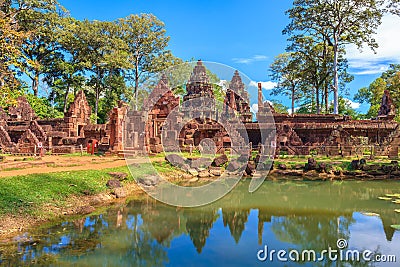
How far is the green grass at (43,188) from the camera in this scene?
29.9 ft

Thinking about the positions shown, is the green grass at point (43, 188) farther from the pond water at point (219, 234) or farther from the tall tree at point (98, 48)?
the tall tree at point (98, 48)

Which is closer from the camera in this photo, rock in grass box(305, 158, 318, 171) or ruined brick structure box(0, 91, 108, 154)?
rock in grass box(305, 158, 318, 171)

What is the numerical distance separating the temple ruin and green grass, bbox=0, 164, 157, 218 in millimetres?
8308

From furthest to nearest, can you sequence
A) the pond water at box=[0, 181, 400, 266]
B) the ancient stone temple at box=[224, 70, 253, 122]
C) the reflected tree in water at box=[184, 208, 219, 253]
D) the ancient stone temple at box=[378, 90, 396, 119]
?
the ancient stone temple at box=[224, 70, 253, 122] < the ancient stone temple at box=[378, 90, 396, 119] < the reflected tree in water at box=[184, 208, 219, 253] < the pond water at box=[0, 181, 400, 266]

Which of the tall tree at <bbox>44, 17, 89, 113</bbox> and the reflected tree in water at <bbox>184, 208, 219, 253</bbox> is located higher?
the tall tree at <bbox>44, 17, 89, 113</bbox>

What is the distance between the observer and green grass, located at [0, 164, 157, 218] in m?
9.11

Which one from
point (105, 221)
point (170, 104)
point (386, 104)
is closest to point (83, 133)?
point (170, 104)

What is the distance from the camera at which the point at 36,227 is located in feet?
28.0

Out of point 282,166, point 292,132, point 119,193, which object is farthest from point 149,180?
point 292,132

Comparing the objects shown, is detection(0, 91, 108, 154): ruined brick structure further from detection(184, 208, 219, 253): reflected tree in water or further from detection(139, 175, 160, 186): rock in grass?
detection(184, 208, 219, 253): reflected tree in water

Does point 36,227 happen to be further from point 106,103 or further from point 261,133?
point 106,103

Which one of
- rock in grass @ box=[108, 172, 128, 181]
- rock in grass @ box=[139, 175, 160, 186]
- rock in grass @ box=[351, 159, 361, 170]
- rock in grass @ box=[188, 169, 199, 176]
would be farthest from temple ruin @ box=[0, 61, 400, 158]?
rock in grass @ box=[108, 172, 128, 181]

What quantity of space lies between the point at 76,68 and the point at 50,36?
4187 mm

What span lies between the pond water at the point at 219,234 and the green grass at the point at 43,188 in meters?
1.22
